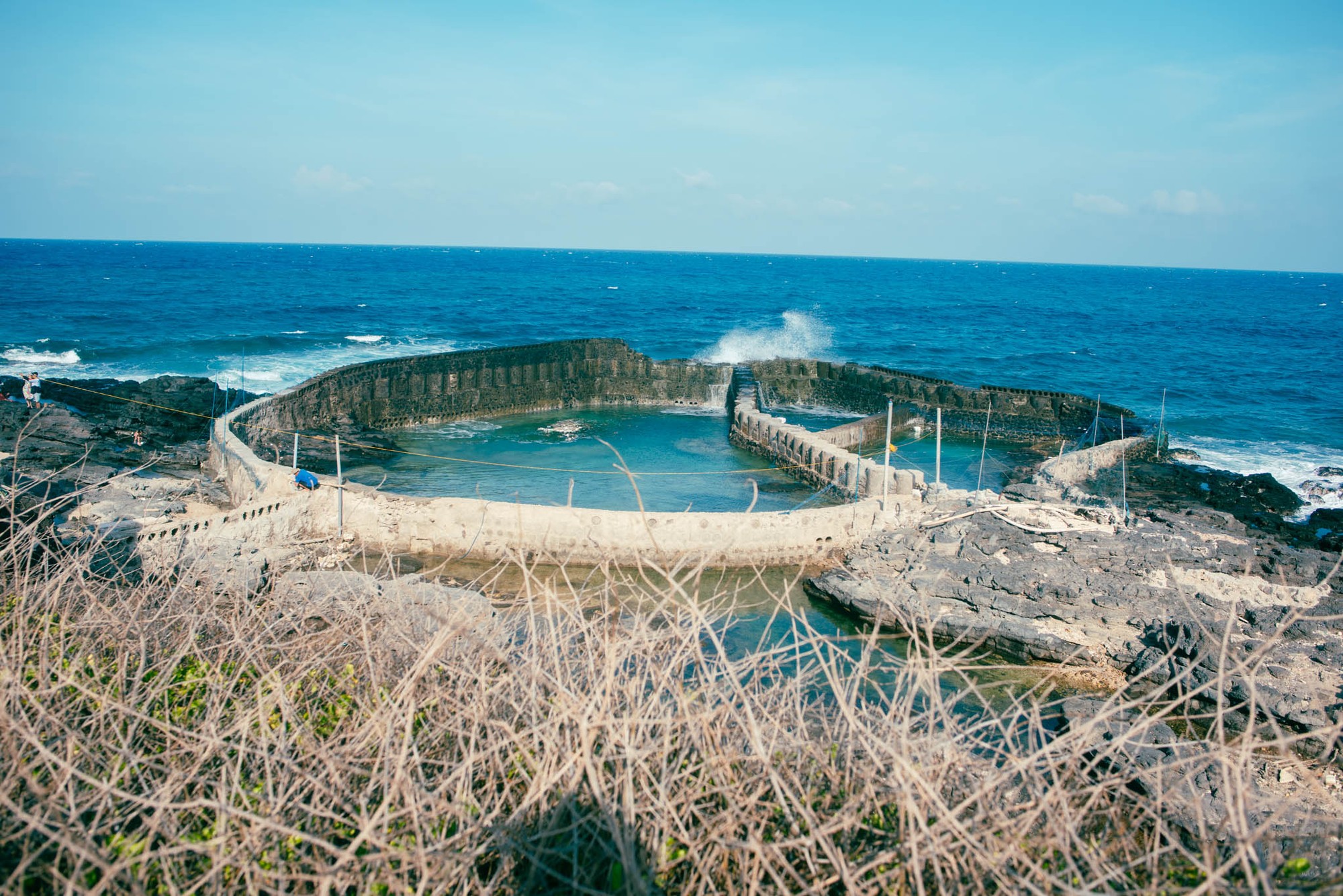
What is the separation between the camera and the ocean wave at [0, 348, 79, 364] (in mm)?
44312

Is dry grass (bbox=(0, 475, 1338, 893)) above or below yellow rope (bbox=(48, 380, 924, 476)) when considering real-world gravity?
above

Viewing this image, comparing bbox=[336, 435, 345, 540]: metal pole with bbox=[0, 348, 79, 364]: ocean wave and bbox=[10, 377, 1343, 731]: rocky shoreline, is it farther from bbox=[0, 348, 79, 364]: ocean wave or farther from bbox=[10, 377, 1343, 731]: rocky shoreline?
bbox=[0, 348, 79, 364]: ocean wave

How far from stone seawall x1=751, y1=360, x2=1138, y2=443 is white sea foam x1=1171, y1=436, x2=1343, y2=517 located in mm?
4323

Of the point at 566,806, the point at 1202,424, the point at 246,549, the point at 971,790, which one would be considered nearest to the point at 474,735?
the point at 566,806

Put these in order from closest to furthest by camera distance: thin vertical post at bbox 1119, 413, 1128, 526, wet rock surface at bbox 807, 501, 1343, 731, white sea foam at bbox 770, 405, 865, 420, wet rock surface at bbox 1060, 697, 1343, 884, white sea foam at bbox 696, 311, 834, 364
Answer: wet rock surface at bbox 1060, 697, 1343, 884 → wet rock surface at bbox 807, 501, 1343, 731 → thin vertical post at bbox 1119, 413, 1128, 526 → white sea foam at bbox 770, 405, 865, 420 → white sea foam at bbox 696, 311, 834, 364

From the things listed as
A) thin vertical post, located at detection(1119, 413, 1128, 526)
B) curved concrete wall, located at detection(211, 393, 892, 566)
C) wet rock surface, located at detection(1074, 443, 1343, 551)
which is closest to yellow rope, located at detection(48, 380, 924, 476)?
curved concrete wall, located at detection(211, 393, 892, 566)

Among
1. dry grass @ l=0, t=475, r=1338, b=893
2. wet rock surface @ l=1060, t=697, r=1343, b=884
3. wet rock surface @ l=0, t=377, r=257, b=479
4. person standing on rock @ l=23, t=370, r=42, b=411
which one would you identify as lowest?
wet rock surface @ l=1060, t=697, r=1343, b=884

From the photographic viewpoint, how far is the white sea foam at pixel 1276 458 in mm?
28719

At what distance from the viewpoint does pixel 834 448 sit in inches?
952

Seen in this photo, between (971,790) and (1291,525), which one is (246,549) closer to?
(971,790)

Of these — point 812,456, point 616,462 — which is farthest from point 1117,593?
point 616,462

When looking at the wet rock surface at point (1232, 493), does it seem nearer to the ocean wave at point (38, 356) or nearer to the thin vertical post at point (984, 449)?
the thin vertical post at point (984, 449)

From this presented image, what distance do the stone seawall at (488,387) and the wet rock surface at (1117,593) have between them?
20.5 m

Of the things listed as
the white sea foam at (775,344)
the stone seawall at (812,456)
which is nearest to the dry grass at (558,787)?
the stone seawall at (812,456)
